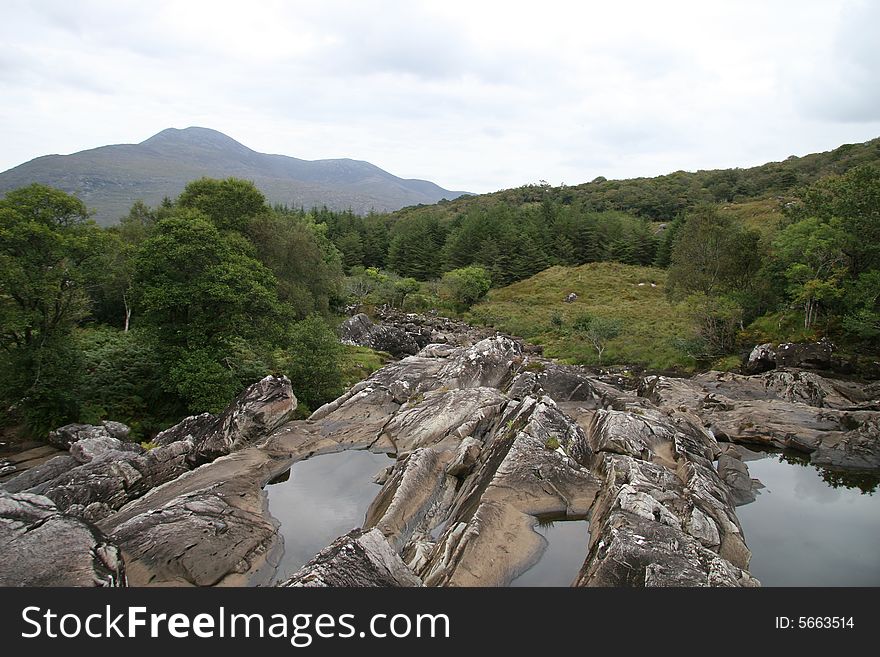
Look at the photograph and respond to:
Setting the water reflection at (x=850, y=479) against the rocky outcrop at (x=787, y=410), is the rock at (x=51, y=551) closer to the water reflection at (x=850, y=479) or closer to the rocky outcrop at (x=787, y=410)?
the rocky outcrop at (x=787, y=410)

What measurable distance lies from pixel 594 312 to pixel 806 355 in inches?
1238

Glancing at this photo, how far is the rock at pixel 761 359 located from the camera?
38500 mm

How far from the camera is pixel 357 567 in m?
13.5

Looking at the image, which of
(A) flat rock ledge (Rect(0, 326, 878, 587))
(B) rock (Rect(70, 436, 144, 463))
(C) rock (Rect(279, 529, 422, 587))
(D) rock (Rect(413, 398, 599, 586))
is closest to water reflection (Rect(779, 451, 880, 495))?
(A) flat rock ledge (Rect(0, 326, 878, 587))

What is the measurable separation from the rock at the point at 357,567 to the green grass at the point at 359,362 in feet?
75.9

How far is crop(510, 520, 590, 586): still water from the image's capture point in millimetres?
15749

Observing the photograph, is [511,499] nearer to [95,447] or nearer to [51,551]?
[51,551]

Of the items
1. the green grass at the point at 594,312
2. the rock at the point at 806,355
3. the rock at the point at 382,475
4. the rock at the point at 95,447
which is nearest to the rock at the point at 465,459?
the rock at the point at 382,475

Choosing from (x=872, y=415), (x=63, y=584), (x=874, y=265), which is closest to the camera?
(x=63, y=584)

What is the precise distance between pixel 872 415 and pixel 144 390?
154 feet

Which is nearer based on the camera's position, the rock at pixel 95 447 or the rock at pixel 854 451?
the rock at pixel 95 447

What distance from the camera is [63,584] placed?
12773 mm

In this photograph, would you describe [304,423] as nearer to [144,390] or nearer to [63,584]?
[144,390]
